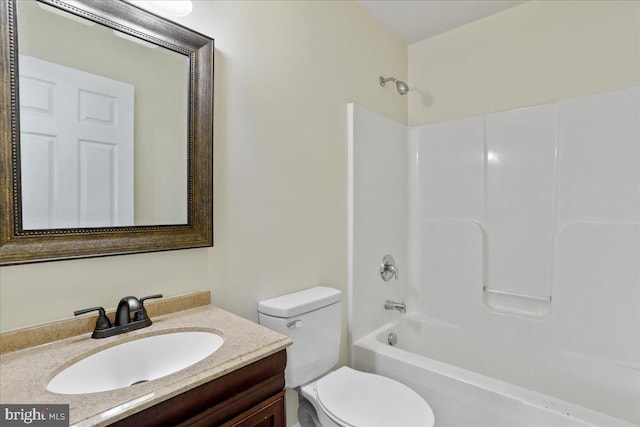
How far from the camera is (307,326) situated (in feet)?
4.99

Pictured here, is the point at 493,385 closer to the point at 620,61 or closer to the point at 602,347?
the point at 602,347

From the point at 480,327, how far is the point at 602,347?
2.09ft

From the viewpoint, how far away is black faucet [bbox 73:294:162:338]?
3.27ft

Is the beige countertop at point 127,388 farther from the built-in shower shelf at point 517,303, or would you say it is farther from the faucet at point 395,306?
the built-in shower shelf at point 517,303

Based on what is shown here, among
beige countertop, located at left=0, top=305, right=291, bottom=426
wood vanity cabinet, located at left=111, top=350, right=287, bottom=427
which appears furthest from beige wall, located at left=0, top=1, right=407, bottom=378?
wood vanity cabinet, located at left=111, top=350, right=287, bottom=427

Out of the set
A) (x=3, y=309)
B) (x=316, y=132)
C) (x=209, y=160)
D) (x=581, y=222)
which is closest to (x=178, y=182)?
(x=209, y=160)

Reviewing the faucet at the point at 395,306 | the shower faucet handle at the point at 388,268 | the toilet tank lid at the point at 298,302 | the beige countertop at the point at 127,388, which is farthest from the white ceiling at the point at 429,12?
the beige countertop at the point at 127,388

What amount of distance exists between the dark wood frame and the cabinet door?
2.05ft

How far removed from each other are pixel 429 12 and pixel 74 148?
224cm

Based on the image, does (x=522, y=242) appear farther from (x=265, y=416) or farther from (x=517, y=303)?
(x=265, y=416)

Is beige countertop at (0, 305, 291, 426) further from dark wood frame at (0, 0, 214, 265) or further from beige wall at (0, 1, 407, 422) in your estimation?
dark wood frame at (0, 0, 214, 265)

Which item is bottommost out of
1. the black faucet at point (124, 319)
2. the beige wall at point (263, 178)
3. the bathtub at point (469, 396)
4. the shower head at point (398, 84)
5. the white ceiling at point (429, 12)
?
the bathtub at point (469, 396)

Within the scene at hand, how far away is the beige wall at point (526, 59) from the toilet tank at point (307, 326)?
1711mm

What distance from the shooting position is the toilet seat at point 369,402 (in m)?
1.29
